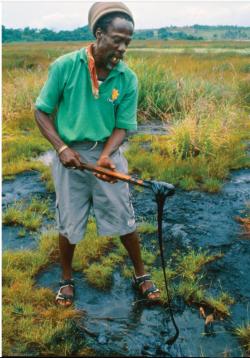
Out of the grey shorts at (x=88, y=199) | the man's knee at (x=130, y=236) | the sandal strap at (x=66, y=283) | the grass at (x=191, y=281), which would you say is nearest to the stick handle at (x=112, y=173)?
the grey shorts at (x=88, y=199)

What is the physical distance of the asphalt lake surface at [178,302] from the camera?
3.01m

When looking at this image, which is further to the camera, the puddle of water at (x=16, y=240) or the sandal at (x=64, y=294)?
the puddle of water at (x=16, y=240)

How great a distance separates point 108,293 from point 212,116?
4.81m

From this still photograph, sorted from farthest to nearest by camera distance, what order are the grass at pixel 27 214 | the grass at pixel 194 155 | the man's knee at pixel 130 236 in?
1. the grass at pixel 194 155
2. the grass at pixel 27 214
3. the man's knee at pixel 130 236

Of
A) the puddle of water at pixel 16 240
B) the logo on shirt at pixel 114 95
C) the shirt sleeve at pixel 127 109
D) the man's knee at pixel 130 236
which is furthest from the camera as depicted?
the puddle of water at pixel 16 240

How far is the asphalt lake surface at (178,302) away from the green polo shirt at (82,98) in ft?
4.31

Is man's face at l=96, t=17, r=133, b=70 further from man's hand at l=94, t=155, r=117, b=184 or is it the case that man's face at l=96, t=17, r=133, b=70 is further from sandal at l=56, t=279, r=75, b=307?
sandal at l=56, t=279, r=75, b=307

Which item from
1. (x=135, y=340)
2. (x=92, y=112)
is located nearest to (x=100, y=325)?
(x=135, y=340)

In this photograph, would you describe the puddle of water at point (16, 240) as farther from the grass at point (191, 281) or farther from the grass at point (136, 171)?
the grass at point (191, 281)

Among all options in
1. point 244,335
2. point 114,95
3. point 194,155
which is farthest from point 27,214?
point 194,155

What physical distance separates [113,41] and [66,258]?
63.9 inches

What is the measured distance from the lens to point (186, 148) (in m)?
6.94

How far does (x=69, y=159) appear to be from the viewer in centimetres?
288

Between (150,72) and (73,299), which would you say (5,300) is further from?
(150,72)
